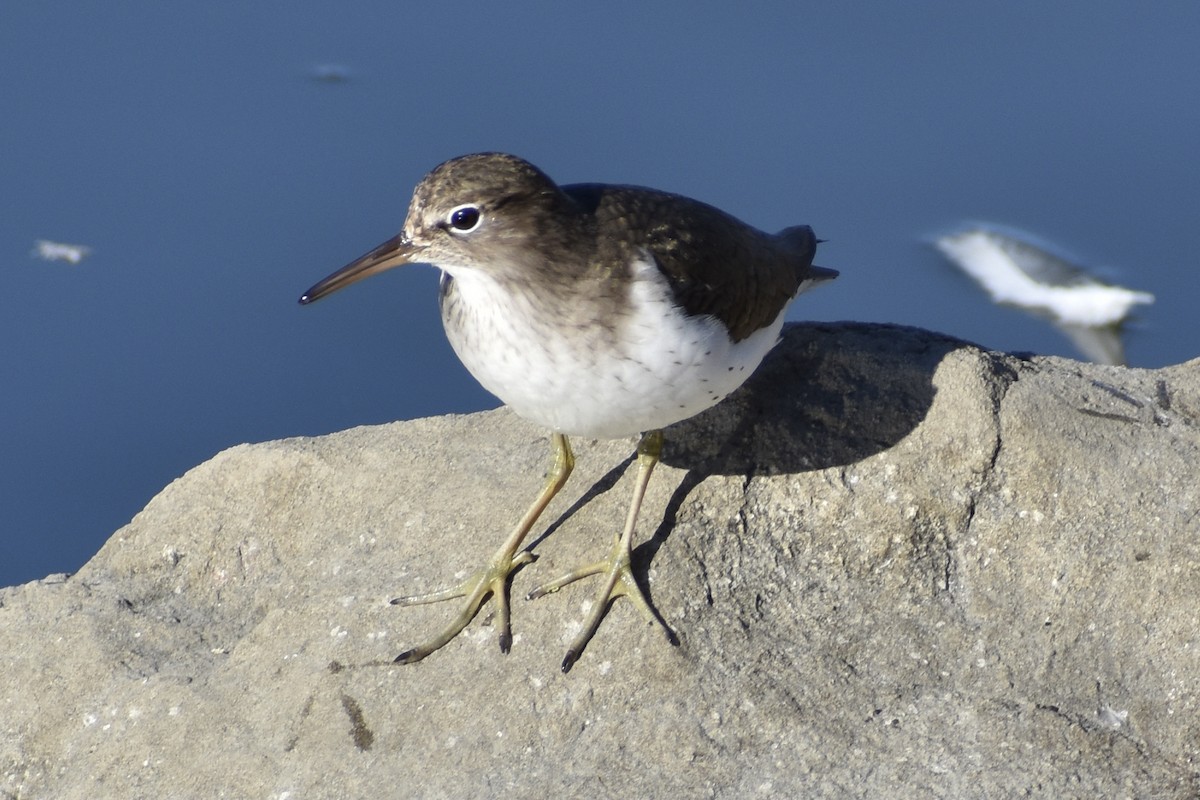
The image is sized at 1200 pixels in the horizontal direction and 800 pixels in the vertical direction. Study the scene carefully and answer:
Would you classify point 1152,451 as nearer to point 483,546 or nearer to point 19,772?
point 483,546

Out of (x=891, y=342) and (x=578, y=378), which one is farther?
(x=891, y=342)

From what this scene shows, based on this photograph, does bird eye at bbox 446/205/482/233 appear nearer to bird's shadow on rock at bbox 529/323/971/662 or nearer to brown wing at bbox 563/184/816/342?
brown wing at bbox 563/184/816/342

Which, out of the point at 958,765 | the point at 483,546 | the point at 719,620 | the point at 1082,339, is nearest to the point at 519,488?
the point at 483,546

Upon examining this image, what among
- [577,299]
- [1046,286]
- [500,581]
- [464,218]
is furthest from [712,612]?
[1046,286]

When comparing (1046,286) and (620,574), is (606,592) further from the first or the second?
(1046,286)

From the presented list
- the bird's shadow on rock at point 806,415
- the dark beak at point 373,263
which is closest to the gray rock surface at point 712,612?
the bird's shadow on rock at point 806,415

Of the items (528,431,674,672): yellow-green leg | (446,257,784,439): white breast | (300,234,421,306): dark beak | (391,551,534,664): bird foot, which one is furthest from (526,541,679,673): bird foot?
(300,234,421,306): dark beak
